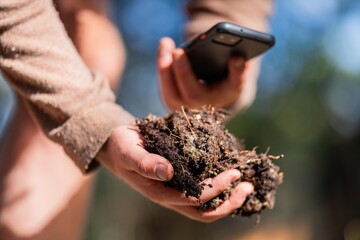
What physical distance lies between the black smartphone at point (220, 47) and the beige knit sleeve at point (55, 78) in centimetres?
24

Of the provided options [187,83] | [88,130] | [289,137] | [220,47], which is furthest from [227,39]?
[289,137]

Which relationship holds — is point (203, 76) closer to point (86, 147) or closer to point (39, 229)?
point (86, 147)

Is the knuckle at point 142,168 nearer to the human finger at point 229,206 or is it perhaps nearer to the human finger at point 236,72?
the human finger at point 229,206

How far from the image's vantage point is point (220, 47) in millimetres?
1124

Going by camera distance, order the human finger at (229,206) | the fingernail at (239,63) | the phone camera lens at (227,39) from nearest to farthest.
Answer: the human finger at (229,206)
the phone camera lens at (227,39)
the fingernail at (239,63)

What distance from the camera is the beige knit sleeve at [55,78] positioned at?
972mm

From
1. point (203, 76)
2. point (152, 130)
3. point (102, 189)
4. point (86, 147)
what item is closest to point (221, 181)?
point (152, 130)

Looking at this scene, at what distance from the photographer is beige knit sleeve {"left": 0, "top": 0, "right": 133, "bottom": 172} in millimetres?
972

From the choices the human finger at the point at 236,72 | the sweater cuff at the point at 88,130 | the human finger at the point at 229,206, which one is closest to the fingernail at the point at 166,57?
the human finger at the point at 236,72

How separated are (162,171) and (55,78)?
0.32 m

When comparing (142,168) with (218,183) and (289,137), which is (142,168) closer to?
(218,183)

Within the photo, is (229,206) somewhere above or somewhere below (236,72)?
below

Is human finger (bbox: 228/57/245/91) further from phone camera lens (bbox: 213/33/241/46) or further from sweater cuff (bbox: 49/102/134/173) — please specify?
sweater cuff (bbox: 49/102/134/173)

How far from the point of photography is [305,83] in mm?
10492
